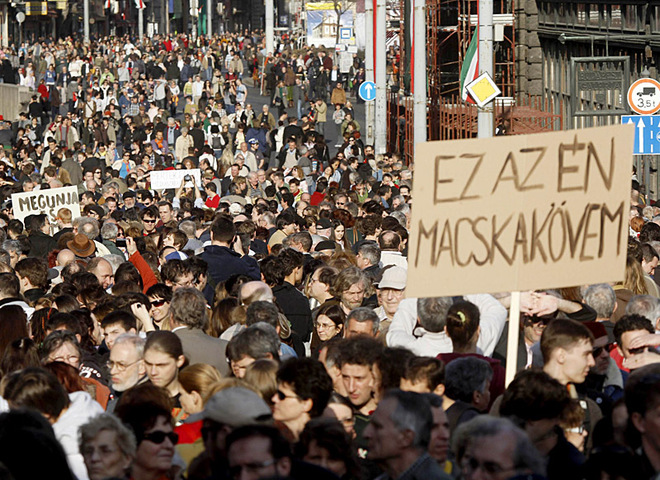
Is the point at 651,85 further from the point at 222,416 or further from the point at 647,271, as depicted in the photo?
the point at 222,416

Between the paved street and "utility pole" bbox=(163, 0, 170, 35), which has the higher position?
"utility pole" bbox=(163, 0, 170, 35)

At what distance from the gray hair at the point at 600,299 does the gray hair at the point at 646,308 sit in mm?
242

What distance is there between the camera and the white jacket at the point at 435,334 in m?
7.28

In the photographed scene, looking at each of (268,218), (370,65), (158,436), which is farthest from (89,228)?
(370,65)

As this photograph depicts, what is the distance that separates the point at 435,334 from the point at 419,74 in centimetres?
1782

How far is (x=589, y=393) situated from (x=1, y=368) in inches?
120

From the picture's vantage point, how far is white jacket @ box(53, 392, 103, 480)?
18.7 feet

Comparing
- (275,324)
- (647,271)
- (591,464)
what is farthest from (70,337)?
(647,271)

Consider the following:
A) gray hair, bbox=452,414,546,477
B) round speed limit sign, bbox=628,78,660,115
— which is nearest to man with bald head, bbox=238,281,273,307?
gray hair, bbox=452,414,546,477

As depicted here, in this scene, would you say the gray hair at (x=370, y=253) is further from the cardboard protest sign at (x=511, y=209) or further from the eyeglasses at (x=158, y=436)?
the eyeglasses at (x=158, y=436)

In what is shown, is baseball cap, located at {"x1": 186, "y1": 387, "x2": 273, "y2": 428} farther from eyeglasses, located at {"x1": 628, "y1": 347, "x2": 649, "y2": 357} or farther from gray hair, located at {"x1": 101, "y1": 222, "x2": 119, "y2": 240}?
gray hair, located at {"x1": 101, "y1": 222, "x2": 119, "y2": 240}

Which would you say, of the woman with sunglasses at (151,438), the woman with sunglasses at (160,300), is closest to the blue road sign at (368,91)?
the woman with sunglasses at (160,300)

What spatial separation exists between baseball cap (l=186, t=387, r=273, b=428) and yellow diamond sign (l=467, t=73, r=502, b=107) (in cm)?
1154

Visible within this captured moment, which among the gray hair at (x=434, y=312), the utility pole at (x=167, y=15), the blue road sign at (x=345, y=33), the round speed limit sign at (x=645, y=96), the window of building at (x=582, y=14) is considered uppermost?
the utility pole at (x=167, y=15)
